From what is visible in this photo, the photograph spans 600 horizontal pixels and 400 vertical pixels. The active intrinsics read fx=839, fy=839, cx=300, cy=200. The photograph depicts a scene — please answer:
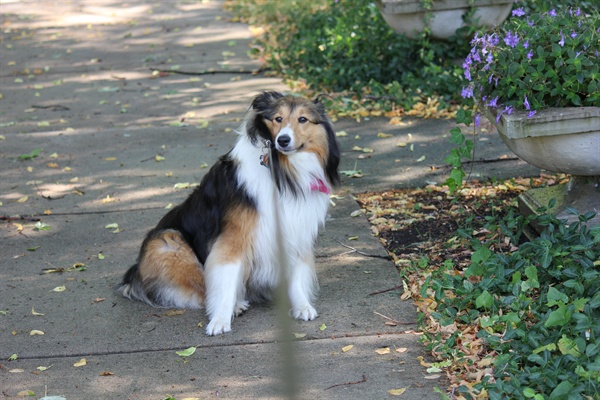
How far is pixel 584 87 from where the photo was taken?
507 centimetres

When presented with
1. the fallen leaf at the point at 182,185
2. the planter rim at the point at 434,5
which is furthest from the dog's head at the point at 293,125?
the planter rim at the point at 434,5

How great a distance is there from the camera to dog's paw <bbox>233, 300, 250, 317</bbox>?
17.0 feet

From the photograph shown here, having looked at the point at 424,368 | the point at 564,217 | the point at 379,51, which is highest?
the point at 379,51

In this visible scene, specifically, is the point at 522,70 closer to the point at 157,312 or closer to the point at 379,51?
the point at 157,312

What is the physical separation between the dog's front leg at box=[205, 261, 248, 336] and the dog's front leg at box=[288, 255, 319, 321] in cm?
33

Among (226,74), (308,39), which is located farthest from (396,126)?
(226,74)

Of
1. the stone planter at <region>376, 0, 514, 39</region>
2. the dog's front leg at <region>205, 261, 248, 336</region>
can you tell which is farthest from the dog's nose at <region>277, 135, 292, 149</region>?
the stone planter at <region>376, 0, 514, 39</region>

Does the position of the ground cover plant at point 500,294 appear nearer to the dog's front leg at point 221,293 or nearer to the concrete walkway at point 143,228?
the concrete walkway at point 143,228

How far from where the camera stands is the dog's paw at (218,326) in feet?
16.1

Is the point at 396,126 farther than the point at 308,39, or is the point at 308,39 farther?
the point at 308,39

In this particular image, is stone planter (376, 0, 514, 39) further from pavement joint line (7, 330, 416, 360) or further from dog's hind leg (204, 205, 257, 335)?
pavement joint line (7, 330, 416, 360)

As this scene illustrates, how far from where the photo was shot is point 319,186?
5.16m

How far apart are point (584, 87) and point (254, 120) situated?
6.58 ft

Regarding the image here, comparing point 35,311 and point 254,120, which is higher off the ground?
point 254,120
